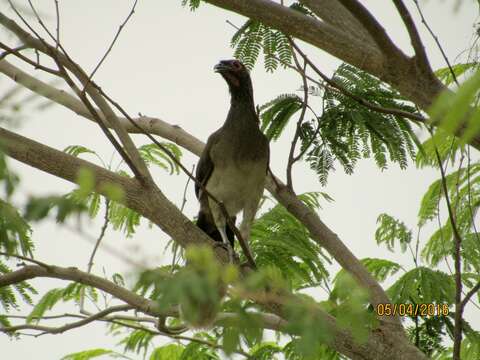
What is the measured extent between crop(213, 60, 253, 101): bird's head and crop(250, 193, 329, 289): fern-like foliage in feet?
5.04

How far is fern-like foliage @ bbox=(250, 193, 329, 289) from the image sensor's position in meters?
5.02

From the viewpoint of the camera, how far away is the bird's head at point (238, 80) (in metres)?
6.53

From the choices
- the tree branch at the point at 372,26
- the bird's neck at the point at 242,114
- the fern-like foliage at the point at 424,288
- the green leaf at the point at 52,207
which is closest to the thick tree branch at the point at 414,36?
the tree branch at the point at 372,26

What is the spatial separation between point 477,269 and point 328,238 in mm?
1299

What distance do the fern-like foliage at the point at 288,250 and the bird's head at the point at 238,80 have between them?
154cm

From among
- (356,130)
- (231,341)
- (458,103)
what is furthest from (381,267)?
(458,103)

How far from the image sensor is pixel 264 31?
4.70 meters

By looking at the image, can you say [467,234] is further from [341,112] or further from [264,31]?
[264,31]

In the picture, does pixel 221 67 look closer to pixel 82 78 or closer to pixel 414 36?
pixel 82 78

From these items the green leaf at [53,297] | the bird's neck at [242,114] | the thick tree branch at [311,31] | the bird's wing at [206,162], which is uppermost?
the bird's neck at [242,114]

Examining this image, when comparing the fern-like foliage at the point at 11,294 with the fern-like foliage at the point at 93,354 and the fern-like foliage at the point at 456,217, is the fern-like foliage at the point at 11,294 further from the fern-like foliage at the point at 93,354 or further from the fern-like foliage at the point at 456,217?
the fern-like foliage at the point at 456,217

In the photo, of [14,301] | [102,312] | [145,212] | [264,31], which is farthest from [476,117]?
[14,301]
